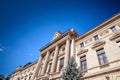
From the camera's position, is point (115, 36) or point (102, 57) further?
point (102, 57)

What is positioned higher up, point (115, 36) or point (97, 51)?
point (115, 36)

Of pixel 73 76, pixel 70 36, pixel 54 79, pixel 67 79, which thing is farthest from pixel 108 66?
pixel 70 36

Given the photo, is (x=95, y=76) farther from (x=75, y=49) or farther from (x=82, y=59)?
(x=75, y=49)

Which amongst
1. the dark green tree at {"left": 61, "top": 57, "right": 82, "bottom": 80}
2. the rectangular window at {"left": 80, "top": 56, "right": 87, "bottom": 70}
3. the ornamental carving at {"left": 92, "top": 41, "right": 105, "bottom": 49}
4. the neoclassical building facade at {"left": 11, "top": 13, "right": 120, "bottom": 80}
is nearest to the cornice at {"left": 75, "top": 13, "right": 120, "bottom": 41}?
the neoclassical building facade at {"left": 11, "top": 13, "right": 120, "bottom": 80}

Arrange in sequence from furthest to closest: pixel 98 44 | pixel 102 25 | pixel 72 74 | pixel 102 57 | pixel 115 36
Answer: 1. pixel 102 25
2. pixel 98 44
3. pixel 102 57
4. pixel 115 36
5. pixel 72 74

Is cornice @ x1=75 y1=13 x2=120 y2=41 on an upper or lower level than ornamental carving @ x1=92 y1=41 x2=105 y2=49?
upper

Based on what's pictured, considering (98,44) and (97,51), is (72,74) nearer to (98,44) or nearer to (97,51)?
(97,51)

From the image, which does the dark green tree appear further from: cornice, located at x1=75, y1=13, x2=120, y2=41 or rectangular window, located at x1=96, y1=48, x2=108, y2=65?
cornice, located at x1=75, y1=13, x2=120, y2=41

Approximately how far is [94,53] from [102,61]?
1.74m

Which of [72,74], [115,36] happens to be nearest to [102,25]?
[115,36]

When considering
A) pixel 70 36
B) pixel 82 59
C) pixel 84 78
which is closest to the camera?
pixel 84 78

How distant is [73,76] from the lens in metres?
11.7

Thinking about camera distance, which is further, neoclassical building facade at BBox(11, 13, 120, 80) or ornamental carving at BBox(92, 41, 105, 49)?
ornamental carving at BBox(92, 41, 105, 49)

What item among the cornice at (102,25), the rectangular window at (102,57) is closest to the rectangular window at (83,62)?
the rectangular window at (102,57)
